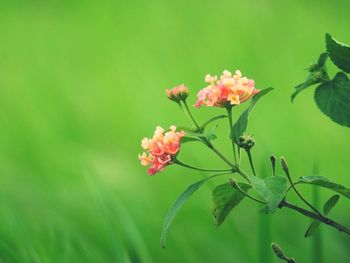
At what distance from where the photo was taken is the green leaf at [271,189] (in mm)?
607

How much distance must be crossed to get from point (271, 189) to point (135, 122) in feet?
5.49

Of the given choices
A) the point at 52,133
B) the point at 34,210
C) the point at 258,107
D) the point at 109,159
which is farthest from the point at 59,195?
the point at 258,107

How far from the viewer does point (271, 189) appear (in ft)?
2.04

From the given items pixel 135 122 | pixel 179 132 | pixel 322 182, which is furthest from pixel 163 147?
pixel 135 122

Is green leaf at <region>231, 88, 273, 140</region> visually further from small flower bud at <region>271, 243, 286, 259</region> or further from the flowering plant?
small flower bud at <region>271, 243, 286, 259</region>

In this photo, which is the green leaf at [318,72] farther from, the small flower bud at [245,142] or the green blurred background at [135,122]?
the green blurred background at [135,122]

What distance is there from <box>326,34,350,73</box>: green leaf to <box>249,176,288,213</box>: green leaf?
0.14 metres

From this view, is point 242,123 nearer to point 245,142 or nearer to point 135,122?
point 245,142

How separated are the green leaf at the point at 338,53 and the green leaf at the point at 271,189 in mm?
144

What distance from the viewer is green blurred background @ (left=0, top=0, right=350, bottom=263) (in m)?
1.42

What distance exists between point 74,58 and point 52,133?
59 cm

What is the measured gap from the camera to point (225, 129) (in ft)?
7.63

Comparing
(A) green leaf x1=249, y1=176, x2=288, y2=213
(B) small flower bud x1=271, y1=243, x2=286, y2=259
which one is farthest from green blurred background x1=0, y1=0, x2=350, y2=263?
(A) green leaf x1=249, y1=176, x2=288, y2=213

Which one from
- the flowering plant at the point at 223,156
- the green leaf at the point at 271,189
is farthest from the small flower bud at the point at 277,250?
the green leaf at the point at 271,189
